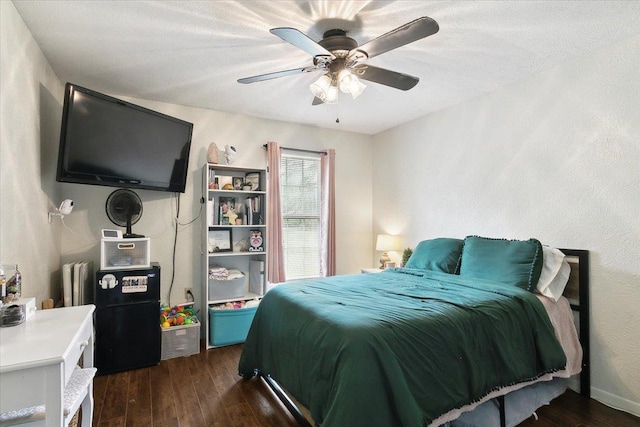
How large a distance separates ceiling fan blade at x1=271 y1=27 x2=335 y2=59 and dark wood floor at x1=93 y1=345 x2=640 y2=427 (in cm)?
228

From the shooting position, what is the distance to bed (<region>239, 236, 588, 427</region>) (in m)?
1.52

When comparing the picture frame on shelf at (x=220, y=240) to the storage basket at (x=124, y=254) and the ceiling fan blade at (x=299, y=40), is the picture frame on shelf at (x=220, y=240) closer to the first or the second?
the storage basket at (x=124, y=254)

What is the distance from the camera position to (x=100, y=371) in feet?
8.81

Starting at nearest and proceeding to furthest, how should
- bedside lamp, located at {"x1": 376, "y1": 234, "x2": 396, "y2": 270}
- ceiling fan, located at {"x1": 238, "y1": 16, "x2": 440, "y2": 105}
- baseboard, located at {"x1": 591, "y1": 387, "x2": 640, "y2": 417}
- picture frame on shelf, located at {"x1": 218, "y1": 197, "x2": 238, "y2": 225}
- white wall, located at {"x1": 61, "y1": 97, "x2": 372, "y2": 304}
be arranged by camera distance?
ceiling fan, located at {"x1": 238, "y1": 16, "x2": 440, "y2": 105} → baseboard, located at {"x1": 591, "y1": 387, "x2": 640, "y2": 417} → white wall, located at {"x1": 61, "y1": 97, "x2": 372, "y2": 304} → picture frame on shelf, located at {"x1": 218, "y1": 197, "x2": 238, "y2": 225} → bedside lamp, located at {"x1": 376, "y1": 234, "x2": 396, "y2": 270}

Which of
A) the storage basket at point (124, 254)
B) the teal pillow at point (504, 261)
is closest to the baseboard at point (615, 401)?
the teal pillow at point (504, 261)

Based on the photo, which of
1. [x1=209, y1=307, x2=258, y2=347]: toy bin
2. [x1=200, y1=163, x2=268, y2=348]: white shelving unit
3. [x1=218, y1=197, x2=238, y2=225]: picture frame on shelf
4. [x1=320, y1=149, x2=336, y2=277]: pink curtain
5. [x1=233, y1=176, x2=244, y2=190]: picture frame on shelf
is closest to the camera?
[x1=209, y1=307, x2=258, y2=347]: toy bin

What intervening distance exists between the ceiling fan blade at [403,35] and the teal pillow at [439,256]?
1.94 meters

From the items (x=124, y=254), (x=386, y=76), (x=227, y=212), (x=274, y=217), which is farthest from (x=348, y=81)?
(x=124, y=254)

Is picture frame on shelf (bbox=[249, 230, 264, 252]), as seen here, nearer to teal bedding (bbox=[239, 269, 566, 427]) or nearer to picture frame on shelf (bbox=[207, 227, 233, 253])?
picture frame on shelf (bbox=[207, 227, 233, 253])

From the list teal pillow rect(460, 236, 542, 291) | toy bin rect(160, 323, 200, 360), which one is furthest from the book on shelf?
teal pillow rect(460, 236, 542, 291)

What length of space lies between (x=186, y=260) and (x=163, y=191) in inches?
31.5

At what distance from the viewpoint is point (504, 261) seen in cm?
256

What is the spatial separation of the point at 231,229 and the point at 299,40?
2390 millimetres

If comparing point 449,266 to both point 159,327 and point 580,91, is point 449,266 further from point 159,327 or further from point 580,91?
point 159,327
